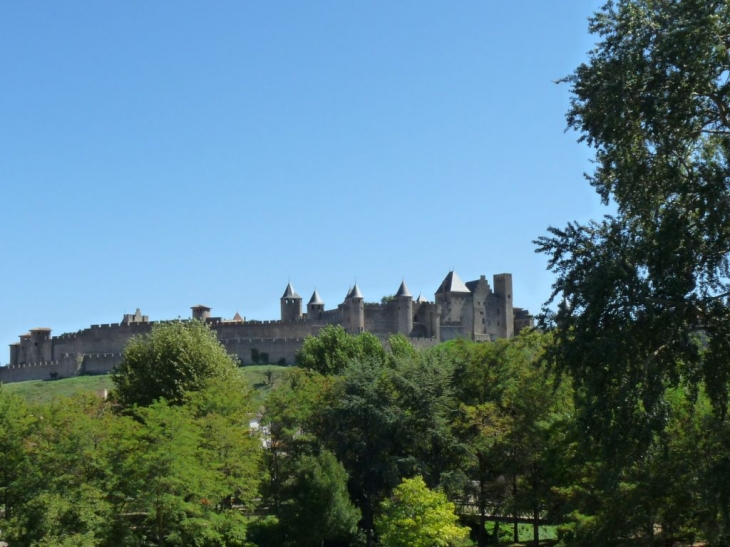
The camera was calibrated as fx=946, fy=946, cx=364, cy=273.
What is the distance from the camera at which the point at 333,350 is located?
59.1 meters

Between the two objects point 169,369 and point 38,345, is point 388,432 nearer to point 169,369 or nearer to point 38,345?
point 169,369

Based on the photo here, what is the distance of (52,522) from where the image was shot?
2547cm

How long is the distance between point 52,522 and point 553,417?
14497mm

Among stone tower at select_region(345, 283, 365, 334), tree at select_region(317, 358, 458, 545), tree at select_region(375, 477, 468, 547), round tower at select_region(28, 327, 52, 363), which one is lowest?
tree at select_region(375, 477, 468, 547)

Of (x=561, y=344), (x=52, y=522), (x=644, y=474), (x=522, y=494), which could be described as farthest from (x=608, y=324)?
(x=52, y=522)

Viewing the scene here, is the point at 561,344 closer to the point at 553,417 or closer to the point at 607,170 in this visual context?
the point at 607,170

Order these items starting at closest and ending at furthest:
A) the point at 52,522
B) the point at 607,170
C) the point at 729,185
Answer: the point at 729,185 → the point at 607,170 → the point at 52,522

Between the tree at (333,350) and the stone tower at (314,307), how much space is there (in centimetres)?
3586

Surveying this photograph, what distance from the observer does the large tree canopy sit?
16.0 meters

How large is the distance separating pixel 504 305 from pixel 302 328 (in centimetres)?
2193

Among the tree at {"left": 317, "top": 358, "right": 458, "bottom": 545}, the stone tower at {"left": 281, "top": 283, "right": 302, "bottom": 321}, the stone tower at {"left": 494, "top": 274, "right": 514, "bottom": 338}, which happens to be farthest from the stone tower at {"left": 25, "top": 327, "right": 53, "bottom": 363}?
the tree at {"left": 317, "top": 358, "right": 458, "bottom": 545}

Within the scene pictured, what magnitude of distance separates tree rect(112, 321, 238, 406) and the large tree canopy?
2767 centimetres

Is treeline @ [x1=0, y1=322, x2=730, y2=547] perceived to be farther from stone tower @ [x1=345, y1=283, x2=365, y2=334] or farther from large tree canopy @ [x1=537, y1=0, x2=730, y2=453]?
stone tower @ [x1=345, y1=283, x2=365, y2=334]

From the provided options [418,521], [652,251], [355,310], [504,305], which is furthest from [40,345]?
[652,251]
